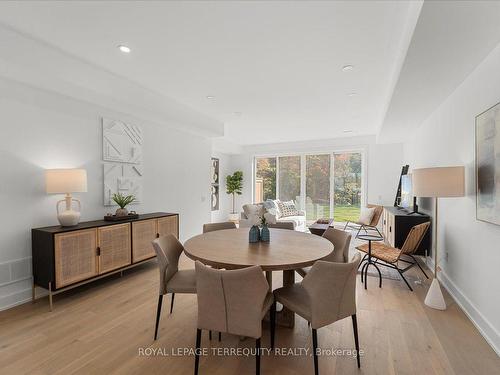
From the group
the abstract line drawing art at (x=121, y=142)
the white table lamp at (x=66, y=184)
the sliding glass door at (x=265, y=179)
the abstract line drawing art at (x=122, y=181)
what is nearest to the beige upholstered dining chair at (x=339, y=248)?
the white table lamp at (x=66, y=184)

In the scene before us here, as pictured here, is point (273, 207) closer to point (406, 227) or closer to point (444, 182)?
point (406, 227)

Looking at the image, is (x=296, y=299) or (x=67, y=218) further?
(x=67, y=218)

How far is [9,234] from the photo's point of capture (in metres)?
2.64

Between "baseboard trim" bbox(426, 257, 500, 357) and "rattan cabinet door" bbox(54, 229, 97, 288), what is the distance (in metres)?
3.86

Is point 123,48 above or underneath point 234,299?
above

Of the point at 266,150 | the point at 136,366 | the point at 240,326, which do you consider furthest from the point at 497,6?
the point at 266,150

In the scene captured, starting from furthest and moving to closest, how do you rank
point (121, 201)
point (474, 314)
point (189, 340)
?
point (121, 201)
point (474, 314)
point (189, 340)

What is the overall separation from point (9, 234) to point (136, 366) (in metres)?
2.07

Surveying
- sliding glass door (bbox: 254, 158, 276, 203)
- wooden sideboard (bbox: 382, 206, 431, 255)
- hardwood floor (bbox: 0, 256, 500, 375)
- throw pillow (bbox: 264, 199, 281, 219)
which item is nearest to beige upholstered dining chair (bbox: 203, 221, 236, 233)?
hardwood floor (bbox: 0, 256, 500, 375)

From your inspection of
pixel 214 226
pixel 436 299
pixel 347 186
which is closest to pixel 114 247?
pixel 214 226

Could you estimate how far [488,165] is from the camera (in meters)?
2.14

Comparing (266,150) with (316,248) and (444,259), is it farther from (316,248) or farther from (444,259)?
(316,248)

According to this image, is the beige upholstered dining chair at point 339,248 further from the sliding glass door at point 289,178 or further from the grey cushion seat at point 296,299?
the sliding glass door at point 289,178

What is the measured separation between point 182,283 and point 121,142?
2606 millimetres
